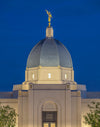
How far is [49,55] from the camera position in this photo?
59875 mm

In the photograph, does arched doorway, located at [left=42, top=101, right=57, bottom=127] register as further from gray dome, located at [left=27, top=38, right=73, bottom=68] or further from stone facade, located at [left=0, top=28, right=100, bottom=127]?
gray dome, located at [left=27, top=38, right=73, bottom=68]

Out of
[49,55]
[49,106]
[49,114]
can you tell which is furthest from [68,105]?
[49,55]

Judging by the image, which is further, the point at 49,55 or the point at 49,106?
the point at 49,55

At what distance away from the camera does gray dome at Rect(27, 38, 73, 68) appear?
59531 millimetres

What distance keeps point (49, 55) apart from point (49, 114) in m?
8.52

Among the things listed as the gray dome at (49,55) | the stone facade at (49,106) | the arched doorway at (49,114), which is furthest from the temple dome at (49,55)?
the arched doorway at (49,114)

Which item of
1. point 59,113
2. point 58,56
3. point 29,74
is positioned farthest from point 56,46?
point 59,113

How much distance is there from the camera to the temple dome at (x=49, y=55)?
5953 cm

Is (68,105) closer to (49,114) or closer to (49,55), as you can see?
(49,114)

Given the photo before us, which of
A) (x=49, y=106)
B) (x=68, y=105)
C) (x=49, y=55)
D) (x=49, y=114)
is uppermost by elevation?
(x=49, y=55)

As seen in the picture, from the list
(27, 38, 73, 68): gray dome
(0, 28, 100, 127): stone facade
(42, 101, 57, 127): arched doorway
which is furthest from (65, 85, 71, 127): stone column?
(27, 38, 73, 68): gray dome

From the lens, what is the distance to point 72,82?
60125 millimetres

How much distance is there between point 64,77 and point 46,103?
16.9ft

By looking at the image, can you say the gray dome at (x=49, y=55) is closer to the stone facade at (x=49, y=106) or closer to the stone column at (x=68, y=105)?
the stone facade at (x=49, y=106)
